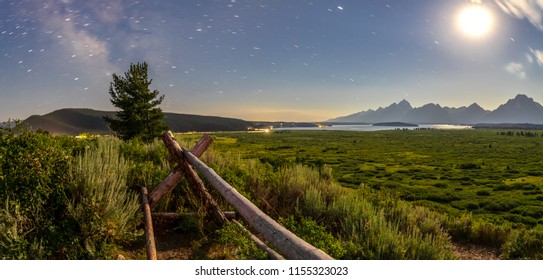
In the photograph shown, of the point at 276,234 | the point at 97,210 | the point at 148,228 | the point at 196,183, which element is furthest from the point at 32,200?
the point at 276,234

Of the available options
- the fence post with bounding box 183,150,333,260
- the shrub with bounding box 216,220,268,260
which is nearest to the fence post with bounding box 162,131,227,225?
the shrub with bounding box 216,220,268,260

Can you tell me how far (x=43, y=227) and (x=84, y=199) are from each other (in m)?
0.60

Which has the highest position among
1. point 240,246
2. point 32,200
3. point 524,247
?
point 32,200

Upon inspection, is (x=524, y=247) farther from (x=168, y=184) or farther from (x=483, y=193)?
(x=483, y=193)

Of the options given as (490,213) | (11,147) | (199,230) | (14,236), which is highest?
(11,147)

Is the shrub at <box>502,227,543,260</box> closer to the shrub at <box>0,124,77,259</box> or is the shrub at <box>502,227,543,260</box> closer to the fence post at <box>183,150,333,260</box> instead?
the fence post at <box>183,150,333,260</box>

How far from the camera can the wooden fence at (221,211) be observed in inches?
132

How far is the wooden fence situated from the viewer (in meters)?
3.36

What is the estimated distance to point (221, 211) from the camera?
670 cm

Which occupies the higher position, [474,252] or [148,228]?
[148,228]

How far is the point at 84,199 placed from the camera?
195 inches
